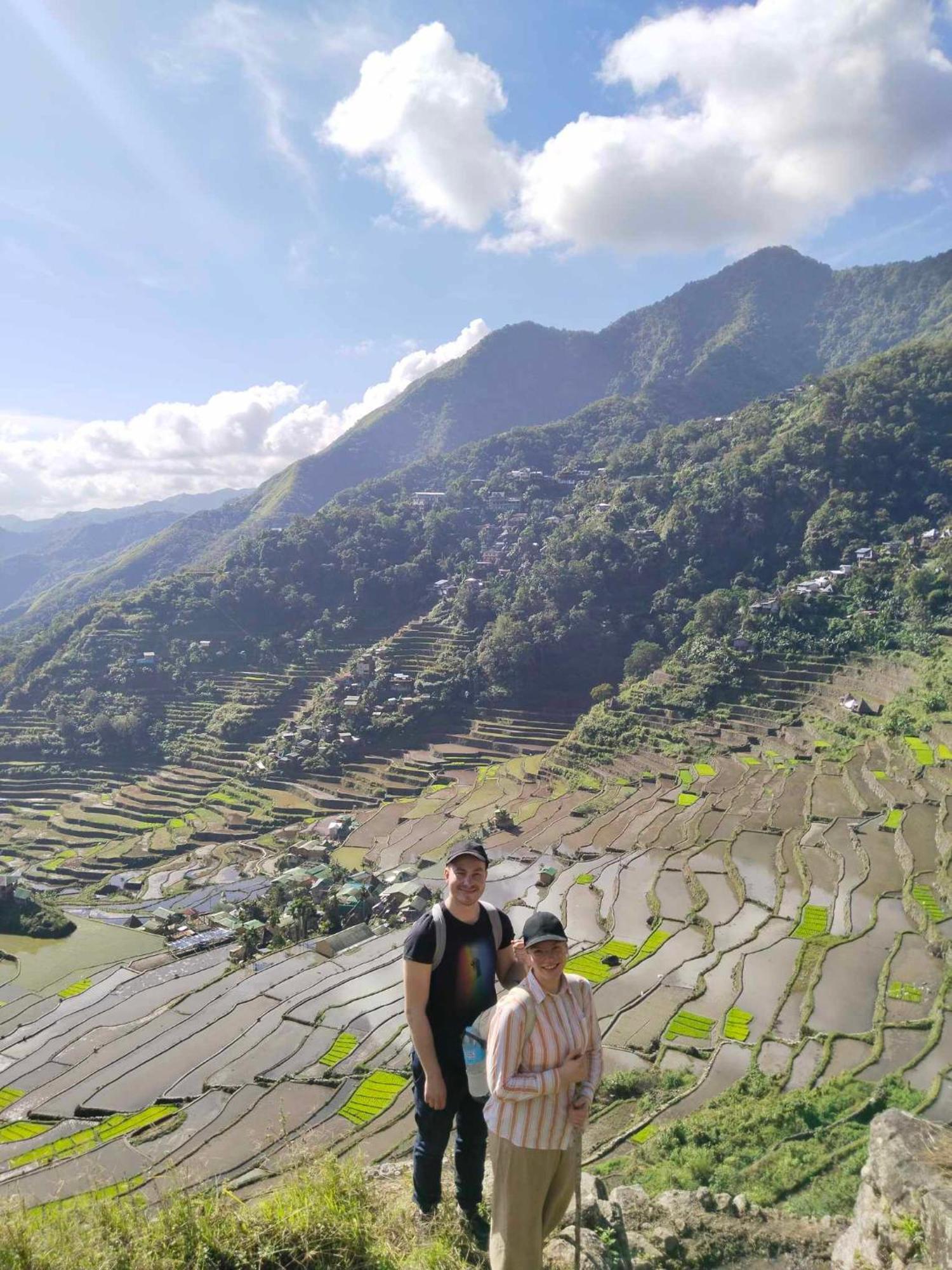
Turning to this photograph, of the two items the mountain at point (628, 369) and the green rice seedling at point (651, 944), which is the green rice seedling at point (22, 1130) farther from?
Answer: the mountain at point (628, 369)

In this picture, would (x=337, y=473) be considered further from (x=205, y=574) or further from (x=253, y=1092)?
(x=253, y=1092)

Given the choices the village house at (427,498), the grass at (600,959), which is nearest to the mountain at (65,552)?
the village house at (427,498)

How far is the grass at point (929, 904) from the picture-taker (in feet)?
39.0

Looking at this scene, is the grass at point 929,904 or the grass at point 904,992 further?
the grass at point 929,904

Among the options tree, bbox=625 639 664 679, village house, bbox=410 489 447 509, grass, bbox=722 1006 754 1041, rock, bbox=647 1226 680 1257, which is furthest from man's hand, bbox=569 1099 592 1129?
village house, bbox=410 489 447 509

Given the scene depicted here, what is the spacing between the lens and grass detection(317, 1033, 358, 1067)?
36.0 ft

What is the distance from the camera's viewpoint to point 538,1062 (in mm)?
2479

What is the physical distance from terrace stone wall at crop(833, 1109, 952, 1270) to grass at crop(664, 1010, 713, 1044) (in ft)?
21.2

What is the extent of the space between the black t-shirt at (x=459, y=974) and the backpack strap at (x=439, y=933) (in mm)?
10

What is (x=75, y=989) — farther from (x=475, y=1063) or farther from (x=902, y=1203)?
(x=902, y=1203)

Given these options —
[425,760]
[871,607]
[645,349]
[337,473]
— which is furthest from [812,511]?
[645,349]

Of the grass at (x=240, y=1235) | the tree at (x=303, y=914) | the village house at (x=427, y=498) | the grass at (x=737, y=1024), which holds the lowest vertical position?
the tree at (x=303, y=914)

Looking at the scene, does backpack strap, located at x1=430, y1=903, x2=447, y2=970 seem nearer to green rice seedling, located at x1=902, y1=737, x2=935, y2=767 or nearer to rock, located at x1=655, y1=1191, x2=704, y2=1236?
rock, located at x1=655, y1=1191, x2=704, y2=1236

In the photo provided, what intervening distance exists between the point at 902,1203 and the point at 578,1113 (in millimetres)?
2090
